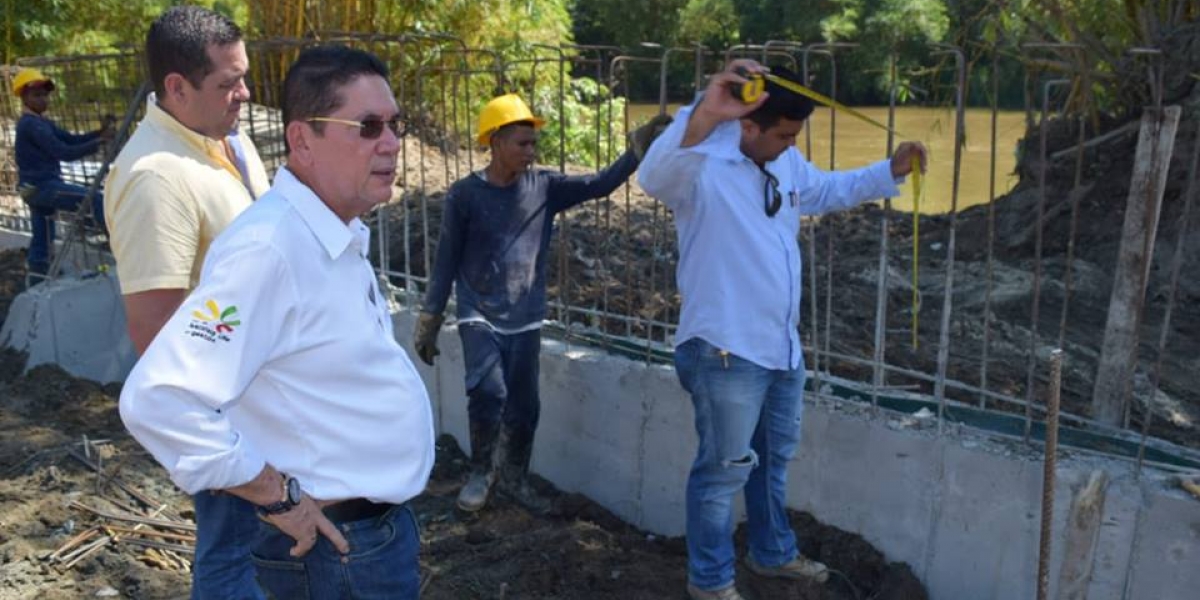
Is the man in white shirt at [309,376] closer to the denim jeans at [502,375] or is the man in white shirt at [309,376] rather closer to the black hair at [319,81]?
the black hair at [319,81]

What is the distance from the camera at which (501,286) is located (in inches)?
199

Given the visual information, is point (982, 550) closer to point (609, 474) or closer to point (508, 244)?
point (609, 474)

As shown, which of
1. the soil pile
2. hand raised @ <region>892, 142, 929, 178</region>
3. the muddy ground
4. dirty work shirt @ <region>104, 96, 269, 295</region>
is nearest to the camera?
dirty work shirt @ <region>104, 96, 269, 295</region>

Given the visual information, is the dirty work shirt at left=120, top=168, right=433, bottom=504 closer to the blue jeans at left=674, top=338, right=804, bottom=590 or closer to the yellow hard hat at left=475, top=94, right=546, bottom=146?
the blue jeans at left=674, top=338, right=804, bottom=590

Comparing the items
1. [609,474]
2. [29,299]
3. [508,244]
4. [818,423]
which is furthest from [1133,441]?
[29,299]

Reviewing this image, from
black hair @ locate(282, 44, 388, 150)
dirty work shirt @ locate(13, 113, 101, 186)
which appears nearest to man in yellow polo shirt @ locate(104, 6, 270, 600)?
black hair @ locate(282, 44, 388, 150)

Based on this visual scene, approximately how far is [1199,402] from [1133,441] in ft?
5.45

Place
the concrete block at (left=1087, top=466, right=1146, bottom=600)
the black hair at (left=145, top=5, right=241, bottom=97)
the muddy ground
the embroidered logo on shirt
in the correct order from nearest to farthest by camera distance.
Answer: the embroidered logo on shirt < the black hair at (left=145, top=5, right=241, bottom=97) < the concrete block at (left=1087, top=466, right=1146, bottom=600) < the muddy ground

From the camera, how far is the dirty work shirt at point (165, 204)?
9.46 feet

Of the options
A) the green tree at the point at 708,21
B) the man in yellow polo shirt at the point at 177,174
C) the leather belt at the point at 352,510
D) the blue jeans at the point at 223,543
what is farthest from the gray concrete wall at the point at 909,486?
the green tree at the point at 708,21

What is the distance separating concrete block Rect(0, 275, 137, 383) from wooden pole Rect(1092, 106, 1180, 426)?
226 inches

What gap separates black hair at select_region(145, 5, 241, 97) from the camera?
3.06 m

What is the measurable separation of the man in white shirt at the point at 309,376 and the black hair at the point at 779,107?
1699 mm

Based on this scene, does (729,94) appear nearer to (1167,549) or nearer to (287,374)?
(287,374)
